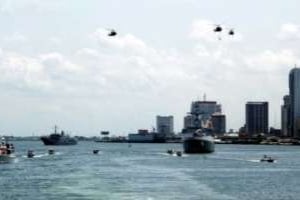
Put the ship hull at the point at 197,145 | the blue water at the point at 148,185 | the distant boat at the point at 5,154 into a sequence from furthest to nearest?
the ship hull at the point at 197,145 → the distant boat at the point at 5,154 → the blue water at the point at 148,185

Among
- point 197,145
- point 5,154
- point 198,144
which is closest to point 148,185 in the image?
point 5,154

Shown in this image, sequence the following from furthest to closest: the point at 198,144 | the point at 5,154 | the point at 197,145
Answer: the point at 198,144 → the point at 197,145 → the point at 5,154

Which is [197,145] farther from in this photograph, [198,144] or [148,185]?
[148,185]

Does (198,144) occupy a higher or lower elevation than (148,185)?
higher

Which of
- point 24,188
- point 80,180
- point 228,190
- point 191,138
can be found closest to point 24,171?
point 80,180

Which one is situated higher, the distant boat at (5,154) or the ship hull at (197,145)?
the ship hull at (197,145)

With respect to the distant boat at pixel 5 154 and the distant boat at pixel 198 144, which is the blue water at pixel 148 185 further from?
the distant boat at pixel 198 144

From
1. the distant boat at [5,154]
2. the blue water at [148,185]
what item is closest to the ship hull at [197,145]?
the distant boat at [5,154]

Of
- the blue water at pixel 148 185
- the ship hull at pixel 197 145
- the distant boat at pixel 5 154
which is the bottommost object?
the blue water at pixel 148 185

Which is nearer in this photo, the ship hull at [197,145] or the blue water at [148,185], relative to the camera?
the blue water at [148,185]

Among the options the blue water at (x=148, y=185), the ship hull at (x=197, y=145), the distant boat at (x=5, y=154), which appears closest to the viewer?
the blue water at (x=148, y=185)

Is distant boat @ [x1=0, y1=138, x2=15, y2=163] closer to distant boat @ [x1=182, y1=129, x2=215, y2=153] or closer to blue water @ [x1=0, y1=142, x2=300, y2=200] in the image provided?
blue water @ [x1=0, y1=142, x2=300, y2=200]

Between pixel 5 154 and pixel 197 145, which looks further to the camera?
pixel 197 145

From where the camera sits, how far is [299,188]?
281 ft
